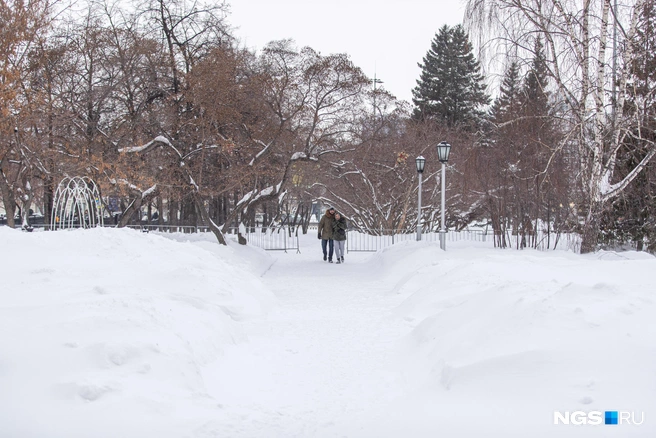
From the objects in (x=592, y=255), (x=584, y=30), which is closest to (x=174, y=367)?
(x=592, y=255)

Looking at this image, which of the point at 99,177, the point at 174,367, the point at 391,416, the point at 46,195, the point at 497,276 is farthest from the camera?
the point at 46,195

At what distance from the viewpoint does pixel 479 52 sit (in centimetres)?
1512

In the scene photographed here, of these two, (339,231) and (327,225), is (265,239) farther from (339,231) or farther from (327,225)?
(339,231)

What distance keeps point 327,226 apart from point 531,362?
15.0 metres

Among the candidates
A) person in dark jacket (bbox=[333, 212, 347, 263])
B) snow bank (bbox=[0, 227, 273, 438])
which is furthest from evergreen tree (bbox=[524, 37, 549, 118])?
snow bank (bbox=[0, 227, 273, 438])

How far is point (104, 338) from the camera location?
504cm

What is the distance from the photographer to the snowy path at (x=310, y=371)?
4465 mm

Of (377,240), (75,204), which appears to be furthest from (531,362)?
(377,240)

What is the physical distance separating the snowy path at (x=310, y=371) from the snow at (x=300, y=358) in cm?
2

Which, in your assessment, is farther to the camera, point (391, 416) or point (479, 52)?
point (479, 52)

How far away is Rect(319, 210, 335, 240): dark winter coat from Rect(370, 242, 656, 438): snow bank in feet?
40.6

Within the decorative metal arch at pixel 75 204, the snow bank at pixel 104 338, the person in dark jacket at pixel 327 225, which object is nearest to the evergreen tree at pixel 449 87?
the person in dark jacket at pixel 327 225

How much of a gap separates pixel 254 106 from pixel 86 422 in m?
16.7

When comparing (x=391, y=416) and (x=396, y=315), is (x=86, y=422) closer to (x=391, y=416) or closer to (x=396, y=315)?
(x=391, y=416)
